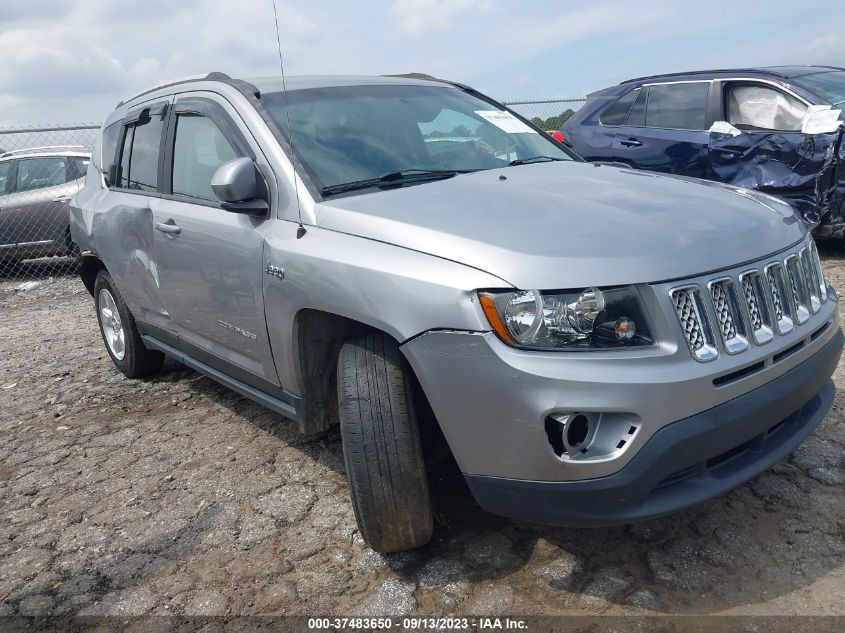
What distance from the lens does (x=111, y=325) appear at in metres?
5.16

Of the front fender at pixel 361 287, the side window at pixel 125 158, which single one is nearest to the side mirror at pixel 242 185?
the front fender at pixel 361 287

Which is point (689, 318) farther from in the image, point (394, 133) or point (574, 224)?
point (394, 133)

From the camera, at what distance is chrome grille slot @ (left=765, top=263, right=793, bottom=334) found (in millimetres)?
2512

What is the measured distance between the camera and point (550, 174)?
3.22m

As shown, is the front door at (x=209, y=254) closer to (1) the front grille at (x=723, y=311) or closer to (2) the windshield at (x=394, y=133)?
(2) the windshield at (x=394, y=133)

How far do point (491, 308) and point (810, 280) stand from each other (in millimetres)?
1395

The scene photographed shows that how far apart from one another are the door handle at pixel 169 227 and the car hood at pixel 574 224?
3.62ft

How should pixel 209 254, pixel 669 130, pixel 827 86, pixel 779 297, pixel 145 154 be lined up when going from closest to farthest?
pixel 779 297, pixel 209 254, pixel 145 154, pixel 827 86, pixel 669 130

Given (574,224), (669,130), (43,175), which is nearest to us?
(574,224)

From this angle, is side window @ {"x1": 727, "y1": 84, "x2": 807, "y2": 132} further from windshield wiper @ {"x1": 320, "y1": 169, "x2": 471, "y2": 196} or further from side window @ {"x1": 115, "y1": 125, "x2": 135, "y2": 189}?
side window @ {"x1": 115, "y1": 125, "x2": 135, "y2": 189}

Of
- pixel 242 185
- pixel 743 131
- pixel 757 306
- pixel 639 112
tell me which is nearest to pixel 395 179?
pixel 242 185

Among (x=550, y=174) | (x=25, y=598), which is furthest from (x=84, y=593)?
(x=550, y=174)

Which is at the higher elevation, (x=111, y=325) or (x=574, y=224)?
(x=574, y=224)

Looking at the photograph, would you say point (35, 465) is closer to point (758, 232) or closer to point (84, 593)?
point (84, 593)
